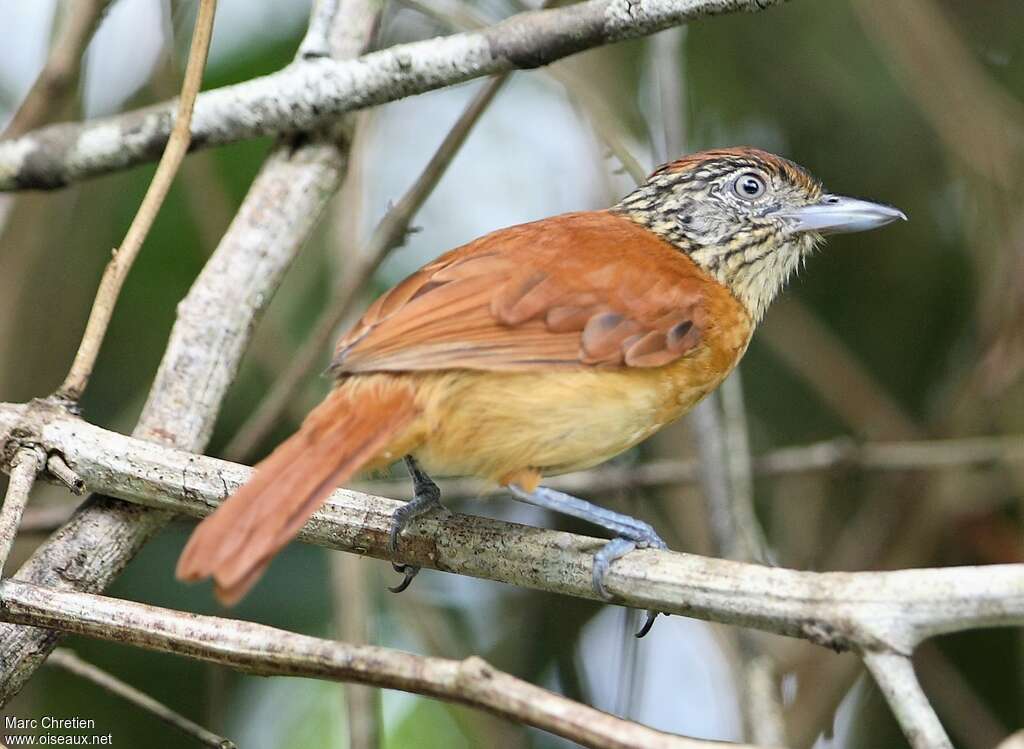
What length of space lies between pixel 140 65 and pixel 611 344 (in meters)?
2.07

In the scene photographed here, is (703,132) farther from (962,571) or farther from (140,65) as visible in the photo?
(962,571)

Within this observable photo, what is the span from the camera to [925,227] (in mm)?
4340

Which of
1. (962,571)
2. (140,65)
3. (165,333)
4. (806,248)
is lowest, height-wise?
(962,571)

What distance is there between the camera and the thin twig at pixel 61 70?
306 centimetres

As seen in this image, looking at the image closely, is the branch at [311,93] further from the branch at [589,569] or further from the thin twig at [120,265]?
the branch at [589,569]

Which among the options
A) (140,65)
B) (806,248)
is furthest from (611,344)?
(140,65)

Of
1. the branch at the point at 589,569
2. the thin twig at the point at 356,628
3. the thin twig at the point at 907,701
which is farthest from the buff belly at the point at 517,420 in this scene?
the thin twig at the point at 907,701

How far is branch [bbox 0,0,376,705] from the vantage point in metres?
2.32

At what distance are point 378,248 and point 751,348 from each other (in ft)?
5.54

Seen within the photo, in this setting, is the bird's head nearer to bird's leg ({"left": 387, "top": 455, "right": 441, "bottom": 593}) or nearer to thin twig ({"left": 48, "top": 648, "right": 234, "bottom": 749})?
bird's leg ({"left": 387, "top": 455, "right": 441, "bottom": 593})

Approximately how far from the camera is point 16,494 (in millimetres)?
2178

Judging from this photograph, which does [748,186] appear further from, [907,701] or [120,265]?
[907,701]

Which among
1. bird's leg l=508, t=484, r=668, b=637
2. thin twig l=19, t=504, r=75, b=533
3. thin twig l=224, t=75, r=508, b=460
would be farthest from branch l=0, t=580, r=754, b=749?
thin twig l=224, t=75, r=508, b=460

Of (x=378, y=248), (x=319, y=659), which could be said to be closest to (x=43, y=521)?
(x=378, y=248)
